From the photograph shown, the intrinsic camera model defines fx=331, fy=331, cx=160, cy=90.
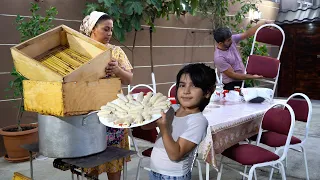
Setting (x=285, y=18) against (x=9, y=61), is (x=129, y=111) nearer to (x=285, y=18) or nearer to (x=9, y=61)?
(x=9, y=61)

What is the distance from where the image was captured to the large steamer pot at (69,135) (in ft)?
4.84

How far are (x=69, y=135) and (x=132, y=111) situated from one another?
341 millimetres

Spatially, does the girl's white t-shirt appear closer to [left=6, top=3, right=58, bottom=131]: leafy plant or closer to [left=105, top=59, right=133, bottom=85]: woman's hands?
[left=105, top=59, right=133, bottom=85]: woman's hands

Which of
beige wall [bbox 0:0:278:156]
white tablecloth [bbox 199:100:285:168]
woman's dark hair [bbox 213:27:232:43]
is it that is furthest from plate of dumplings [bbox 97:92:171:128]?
beige wall [bbox 0:0:278:156]

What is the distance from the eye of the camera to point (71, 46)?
5.87 ft

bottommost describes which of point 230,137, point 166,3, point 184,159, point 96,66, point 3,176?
point 3,176

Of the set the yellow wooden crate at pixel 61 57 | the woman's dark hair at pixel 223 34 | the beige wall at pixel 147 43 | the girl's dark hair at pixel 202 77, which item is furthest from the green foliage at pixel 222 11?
the girl's dark hair at pixel 202 77

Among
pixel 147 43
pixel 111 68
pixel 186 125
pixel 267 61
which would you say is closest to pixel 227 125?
pixel 186 125

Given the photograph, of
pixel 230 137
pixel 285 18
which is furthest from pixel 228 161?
pixel 285 18

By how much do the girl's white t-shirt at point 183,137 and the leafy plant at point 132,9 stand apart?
287cm

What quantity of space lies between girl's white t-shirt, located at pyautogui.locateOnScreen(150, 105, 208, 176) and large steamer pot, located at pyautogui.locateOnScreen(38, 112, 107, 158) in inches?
12.1

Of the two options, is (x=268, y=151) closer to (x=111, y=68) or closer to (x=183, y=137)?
(x=183, y=137)

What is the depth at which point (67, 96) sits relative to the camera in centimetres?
140

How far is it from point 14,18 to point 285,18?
6348 millimetres
